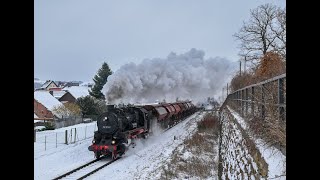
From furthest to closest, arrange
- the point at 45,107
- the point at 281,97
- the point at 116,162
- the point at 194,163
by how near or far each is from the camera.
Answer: the point at 45,107, the point at 116,162, the point at 194,163, the point at 281,97

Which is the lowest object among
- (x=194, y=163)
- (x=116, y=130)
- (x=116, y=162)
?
(x=116, y=162)

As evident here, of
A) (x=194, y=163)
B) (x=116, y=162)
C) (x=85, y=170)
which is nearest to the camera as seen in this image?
(x=194, y=163)

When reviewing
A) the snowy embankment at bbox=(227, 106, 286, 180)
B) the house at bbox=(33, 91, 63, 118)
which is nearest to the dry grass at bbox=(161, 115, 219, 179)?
the snowy embankment at bbox=(227, 106, 286, 180)

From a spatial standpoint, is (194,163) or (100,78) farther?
(100,78)

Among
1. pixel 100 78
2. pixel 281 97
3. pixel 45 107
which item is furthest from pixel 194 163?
pixel 100 78

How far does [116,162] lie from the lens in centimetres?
1480

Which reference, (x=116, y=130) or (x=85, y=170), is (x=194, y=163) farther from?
(x=116, y=130)

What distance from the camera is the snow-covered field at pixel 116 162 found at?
12.1 m

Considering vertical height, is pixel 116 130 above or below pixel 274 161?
below
